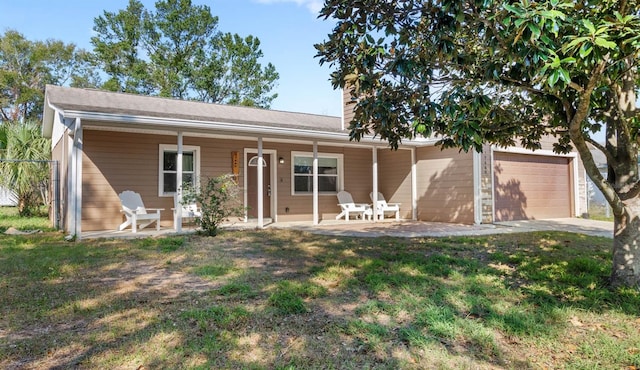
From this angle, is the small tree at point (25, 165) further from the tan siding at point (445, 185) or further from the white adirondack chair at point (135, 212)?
the tan siding at point (445, 185)

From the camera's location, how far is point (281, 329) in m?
2.99

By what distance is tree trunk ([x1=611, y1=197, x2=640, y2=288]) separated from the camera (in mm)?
3953

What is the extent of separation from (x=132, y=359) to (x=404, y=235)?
6.09 m

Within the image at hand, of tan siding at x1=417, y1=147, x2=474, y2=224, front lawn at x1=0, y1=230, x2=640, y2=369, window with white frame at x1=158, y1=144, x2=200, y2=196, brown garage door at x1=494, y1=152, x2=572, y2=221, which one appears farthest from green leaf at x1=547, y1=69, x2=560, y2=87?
brown garage door at x1=494, y1=152, x2=572, y2=221

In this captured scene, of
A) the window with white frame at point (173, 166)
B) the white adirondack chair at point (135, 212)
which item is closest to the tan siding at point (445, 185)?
the window with white frame at point (173, 166)

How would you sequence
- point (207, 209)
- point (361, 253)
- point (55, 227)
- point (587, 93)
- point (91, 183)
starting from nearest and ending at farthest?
point (587, 93) → point (361, 253) → point (207, 209) → point (91, 183) → point (55, 227)

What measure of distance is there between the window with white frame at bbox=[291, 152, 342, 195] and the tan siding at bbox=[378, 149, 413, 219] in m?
1.55

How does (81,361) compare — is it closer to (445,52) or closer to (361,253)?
(445,52)

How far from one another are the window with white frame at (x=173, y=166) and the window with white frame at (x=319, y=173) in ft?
→ 9.25

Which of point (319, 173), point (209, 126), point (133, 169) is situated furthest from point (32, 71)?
point (209, 126)

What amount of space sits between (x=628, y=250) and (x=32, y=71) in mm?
32702

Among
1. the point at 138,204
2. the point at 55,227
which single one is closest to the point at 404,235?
the point at 138,204

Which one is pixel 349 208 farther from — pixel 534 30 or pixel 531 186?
pixel 534 30

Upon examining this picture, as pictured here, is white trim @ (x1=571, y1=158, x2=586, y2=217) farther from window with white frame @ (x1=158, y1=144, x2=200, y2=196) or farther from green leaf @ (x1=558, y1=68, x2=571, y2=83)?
green leaf @ (x1=558, y1=68, x2=571, y2=83)
